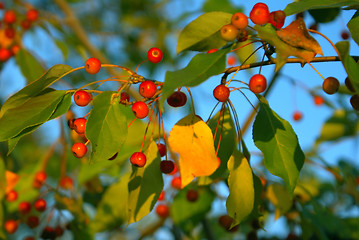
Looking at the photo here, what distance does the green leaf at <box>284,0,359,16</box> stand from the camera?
1007 millimetres

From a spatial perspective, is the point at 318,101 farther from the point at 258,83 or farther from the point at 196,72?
the point at 196,72

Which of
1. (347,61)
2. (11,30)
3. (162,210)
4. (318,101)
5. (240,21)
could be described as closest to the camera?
(347,61)

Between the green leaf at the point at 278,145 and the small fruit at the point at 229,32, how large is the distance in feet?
0.91

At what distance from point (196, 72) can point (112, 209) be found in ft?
4.81

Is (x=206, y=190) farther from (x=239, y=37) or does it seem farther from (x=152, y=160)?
(x=239, y=37)

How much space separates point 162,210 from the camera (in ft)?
8.76

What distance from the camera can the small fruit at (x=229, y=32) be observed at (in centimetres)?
107

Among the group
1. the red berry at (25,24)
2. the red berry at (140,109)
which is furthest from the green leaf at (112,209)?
the red berry at (25,24)

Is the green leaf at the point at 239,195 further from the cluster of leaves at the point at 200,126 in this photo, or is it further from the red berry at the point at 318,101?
the red berry at the point at 318,101

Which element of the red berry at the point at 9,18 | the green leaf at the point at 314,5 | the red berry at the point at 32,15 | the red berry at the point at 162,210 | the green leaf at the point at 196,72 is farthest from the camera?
the red berry at the point at 32,15

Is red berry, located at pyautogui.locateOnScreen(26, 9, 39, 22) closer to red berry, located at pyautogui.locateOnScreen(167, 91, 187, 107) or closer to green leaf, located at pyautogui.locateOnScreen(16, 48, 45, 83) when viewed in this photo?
green leaf, located at pyautogui.locateOnScreen(16, 48, 45, 83)

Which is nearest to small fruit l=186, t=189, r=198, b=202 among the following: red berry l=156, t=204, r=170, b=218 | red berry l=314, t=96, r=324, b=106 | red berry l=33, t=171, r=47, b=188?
red berry l=156, t=204, r=170, b=218

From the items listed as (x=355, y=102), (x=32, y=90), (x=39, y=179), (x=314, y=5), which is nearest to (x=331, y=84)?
(x=355, y=102)

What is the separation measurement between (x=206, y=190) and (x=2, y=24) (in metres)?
1.90
